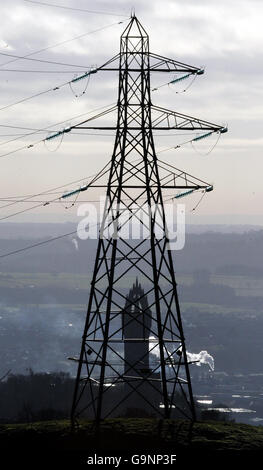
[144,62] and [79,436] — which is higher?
[144,62]

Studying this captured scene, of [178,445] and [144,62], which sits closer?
[178,445]

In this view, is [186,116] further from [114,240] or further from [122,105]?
[114,240]

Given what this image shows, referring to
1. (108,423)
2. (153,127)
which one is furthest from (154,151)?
(108,423)
